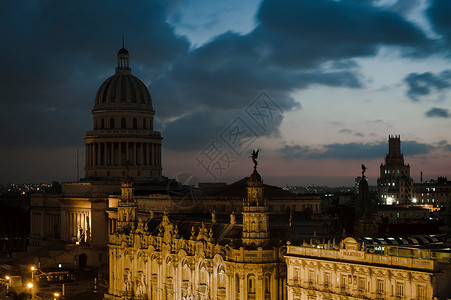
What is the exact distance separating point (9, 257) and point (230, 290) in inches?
3293

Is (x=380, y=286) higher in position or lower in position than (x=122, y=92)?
lower

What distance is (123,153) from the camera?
613 feet

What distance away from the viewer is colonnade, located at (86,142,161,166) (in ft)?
607

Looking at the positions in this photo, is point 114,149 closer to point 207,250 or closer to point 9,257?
point 9,257

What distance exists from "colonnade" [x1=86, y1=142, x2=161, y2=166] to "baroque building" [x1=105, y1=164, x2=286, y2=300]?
213 ft

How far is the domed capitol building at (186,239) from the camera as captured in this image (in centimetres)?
7162

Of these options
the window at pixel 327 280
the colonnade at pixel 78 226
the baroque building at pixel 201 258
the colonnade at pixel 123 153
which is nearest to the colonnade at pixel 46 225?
the colonnade at pixel 78 226

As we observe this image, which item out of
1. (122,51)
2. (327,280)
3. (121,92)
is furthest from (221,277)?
(122,51)

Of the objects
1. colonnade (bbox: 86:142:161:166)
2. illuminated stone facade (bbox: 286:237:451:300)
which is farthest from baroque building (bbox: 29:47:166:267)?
illuminated stone facade (bbox: 286:237:451:300)

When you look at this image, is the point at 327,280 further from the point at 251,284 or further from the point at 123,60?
the point at 123,60

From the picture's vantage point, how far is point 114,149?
608ft

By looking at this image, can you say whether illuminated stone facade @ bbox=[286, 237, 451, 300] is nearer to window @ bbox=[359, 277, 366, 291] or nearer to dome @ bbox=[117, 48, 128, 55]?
window @ bbox=[359, 277, 366, 291]

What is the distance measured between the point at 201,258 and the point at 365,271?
2773 cm

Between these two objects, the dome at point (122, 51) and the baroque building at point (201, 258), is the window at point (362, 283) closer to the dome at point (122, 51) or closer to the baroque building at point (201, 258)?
the baroque building at point (201, 258)
